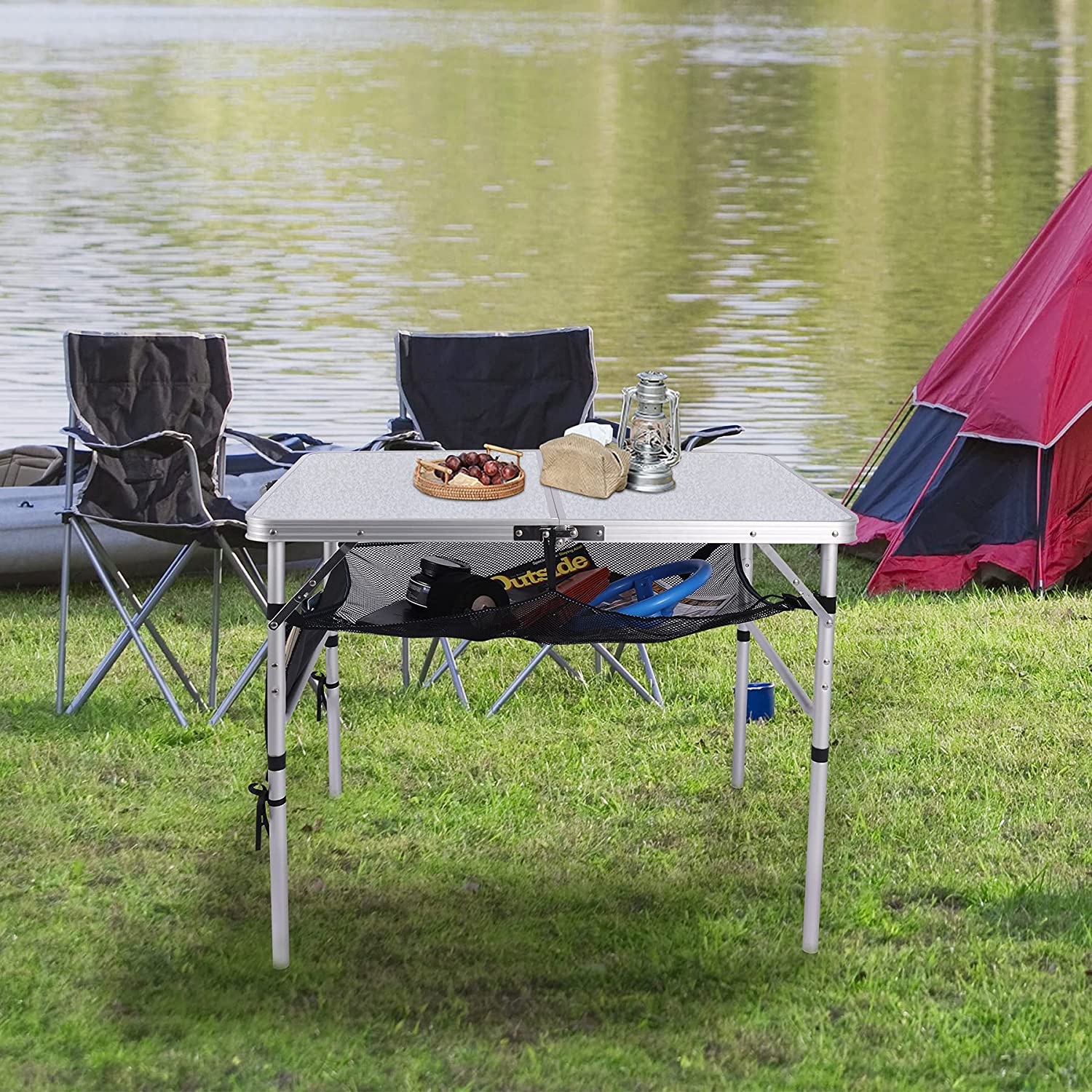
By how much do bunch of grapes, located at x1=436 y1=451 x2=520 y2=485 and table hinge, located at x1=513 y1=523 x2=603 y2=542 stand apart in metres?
0.19

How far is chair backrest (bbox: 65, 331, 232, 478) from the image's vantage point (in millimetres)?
Result: 4094

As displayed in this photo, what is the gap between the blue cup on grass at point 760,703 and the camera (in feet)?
12.3

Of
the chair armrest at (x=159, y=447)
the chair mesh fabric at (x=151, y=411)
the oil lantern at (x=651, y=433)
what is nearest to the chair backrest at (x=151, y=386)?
the chair mesh fabric at (x=151, y=411)

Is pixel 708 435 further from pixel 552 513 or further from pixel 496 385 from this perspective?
pixel 552 513

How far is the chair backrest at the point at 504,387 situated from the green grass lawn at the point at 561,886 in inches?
25.0

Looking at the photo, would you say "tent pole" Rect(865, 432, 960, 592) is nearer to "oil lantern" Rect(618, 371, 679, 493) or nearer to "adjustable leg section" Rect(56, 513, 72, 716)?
"oil lantern" Rect(618, 371, 679, 493)

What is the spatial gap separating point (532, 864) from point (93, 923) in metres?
0.80

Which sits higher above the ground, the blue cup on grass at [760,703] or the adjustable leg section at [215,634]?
the adjustable leg section at [215,634]

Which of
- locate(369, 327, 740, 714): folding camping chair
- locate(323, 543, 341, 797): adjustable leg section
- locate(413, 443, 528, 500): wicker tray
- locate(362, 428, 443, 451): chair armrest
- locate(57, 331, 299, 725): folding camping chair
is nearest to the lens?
locate(413, 443, 528, 500): wicker tray

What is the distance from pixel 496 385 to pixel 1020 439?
162 cm

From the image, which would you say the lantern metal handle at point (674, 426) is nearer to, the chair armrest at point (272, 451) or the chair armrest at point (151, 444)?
the chair armrest at point (151, 444)

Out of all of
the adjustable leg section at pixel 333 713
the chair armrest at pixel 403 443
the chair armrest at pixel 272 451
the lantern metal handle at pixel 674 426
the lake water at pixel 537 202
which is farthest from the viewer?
the lake water at pixel 537 202

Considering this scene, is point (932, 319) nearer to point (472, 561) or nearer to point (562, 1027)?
point (472, 561)

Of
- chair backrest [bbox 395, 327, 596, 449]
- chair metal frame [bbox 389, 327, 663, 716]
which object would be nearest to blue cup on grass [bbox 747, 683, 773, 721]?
chair metal frame [bbox 389, 327, 663, 716]
